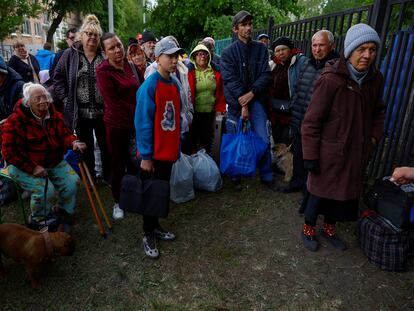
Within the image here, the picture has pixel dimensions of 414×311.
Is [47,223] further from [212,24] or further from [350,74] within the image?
[212,24]

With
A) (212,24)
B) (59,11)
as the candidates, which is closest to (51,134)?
(212,24)

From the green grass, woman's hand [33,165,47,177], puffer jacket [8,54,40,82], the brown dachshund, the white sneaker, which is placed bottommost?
the green grass

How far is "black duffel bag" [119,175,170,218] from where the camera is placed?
2738mm

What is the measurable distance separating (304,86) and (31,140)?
3046 millimetres

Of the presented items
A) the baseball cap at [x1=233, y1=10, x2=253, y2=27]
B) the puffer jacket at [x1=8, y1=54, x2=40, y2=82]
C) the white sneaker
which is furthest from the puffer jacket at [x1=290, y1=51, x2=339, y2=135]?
the puffer jacket at [x1=8, y1=54, x2=40, y2=82]

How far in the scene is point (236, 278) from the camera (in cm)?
275

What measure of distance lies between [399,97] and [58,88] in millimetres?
3998

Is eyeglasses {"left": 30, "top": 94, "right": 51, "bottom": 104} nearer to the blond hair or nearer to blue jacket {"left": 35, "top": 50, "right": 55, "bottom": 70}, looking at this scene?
the blond hair

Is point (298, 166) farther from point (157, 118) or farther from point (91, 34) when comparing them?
point (91, 34)

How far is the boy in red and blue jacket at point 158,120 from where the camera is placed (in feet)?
8.86

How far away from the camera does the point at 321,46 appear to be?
350 centimetres

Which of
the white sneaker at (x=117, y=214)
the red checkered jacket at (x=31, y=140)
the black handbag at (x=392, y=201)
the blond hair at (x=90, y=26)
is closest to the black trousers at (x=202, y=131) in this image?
the white sneaker at (x=117, y=214)

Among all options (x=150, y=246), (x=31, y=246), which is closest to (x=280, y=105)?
(x=150, y=246)

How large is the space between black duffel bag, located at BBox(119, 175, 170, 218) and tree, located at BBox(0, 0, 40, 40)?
13.8 metres
